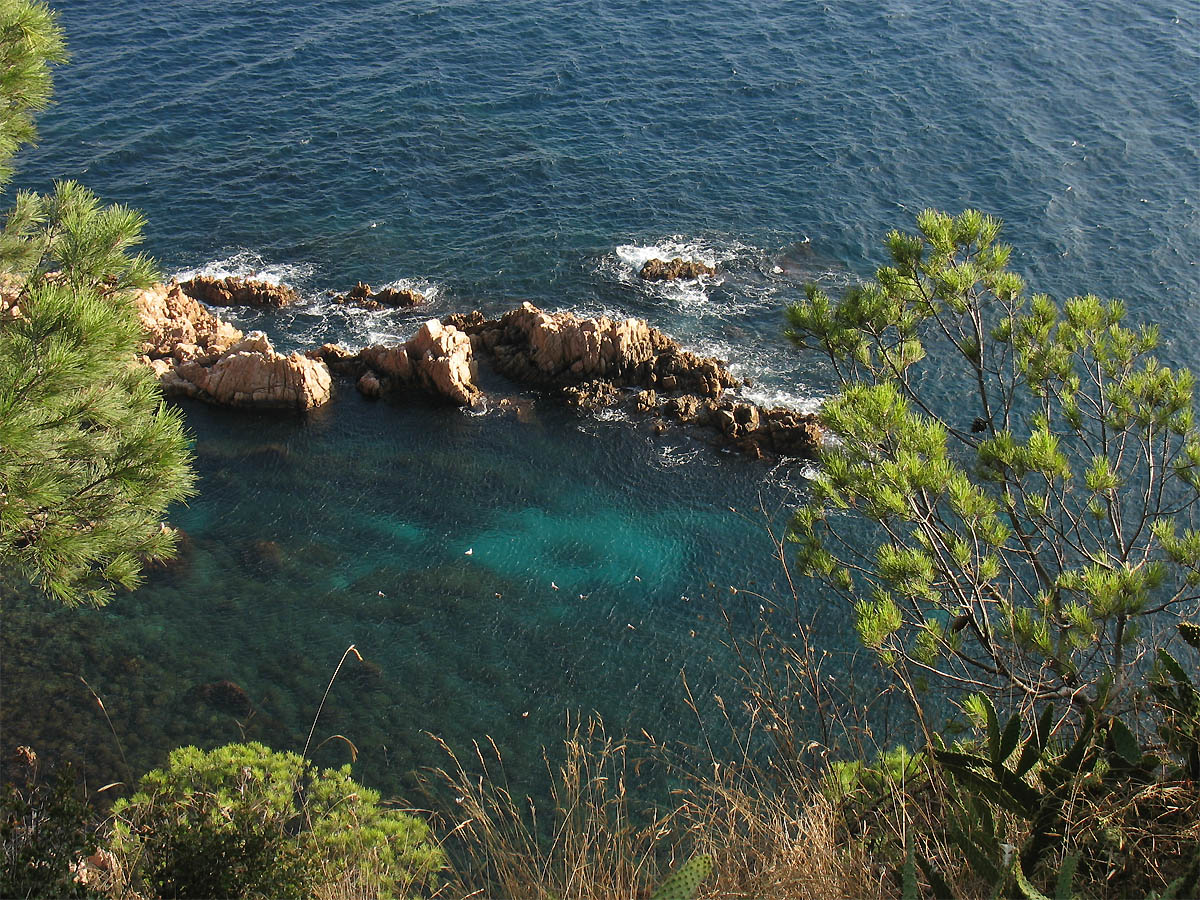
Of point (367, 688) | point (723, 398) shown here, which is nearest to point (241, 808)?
point (367, 688)

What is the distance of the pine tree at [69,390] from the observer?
13.0 meters

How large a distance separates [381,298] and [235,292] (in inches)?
246

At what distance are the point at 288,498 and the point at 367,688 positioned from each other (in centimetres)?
967

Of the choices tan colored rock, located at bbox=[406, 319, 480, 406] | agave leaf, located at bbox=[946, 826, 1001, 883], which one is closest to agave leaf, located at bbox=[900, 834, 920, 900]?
agave leaf, located at bbox=[946, 826, 1001, 883]

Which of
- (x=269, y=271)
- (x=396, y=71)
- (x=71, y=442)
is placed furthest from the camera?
(x=396, y=71)

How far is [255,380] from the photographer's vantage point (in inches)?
1609

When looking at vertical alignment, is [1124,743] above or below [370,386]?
above

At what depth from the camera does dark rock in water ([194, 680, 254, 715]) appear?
29516 mm

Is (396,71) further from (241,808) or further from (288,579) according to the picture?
(241,808)

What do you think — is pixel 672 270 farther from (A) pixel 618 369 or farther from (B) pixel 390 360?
(B) pixel 390 360

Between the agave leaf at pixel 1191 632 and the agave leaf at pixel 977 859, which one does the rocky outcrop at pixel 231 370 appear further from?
the agave leaf at pixel 977 859

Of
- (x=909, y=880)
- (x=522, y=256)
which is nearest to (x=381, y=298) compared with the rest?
(x=522, y=256)

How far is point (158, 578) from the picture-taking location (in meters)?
34.0

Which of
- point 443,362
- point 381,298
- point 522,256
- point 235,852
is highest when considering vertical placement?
point 235,852
